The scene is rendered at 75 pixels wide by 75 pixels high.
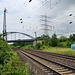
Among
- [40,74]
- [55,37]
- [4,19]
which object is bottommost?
[40,74]

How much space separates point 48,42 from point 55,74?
206 feet

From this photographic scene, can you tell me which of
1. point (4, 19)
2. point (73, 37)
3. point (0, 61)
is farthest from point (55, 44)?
point (0, 61)

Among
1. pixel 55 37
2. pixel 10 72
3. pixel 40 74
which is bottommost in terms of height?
pixel 40 74

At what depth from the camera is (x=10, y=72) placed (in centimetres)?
573

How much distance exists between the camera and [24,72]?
5.67 m

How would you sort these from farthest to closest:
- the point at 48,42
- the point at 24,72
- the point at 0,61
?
the point at 48,42 < the point at 0,61 < the point at 24,72

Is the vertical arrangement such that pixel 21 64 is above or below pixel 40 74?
above

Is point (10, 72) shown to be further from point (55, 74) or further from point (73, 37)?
point (73, 37)

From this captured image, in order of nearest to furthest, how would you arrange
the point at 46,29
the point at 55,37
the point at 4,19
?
the point at 4,19 < the point at 46,29 < the point at 55,37

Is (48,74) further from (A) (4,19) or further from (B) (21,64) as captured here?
(A) (4,19)

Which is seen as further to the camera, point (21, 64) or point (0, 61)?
point (0, 61)

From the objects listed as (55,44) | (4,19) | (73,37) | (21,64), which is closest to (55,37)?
(55,44)

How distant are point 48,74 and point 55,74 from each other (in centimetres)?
51

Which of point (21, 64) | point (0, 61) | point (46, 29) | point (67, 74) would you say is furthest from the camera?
point (46, 29)
